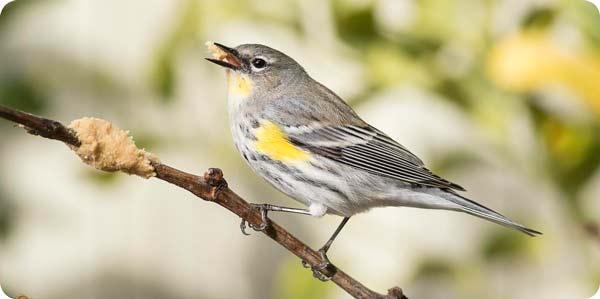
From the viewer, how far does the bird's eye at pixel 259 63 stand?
87 centimetres

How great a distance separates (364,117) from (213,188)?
2.14 ft

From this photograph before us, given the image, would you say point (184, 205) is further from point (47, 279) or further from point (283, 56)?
point (283, 56)

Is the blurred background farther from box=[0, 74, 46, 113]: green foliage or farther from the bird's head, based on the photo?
the bird's head

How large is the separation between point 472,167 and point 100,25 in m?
0.63

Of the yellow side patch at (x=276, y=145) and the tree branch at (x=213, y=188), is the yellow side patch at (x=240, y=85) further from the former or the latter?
the tree branch at (x=213, y=188)

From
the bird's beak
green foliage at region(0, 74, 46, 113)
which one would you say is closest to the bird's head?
the bird's beak

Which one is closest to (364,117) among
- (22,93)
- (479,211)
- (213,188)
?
(479,211)

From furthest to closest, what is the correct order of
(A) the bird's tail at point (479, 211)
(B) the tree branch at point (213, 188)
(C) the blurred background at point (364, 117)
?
(C) the blurred background at point (364, 117) → (A) the bird's tail at point (479, 211) → (B) the tree branch at point (213, 188)

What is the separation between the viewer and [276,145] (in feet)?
2.70

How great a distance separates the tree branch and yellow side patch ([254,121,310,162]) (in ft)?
0.55

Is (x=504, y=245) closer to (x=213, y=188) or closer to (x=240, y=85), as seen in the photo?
(x=240, y=85)

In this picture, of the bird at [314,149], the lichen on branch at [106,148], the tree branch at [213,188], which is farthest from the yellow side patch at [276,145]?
the lichen on branch at [106,148]

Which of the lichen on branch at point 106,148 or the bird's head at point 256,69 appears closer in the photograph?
the lichen on branch at point 106,148

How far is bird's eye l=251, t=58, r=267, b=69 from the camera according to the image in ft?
2.86
